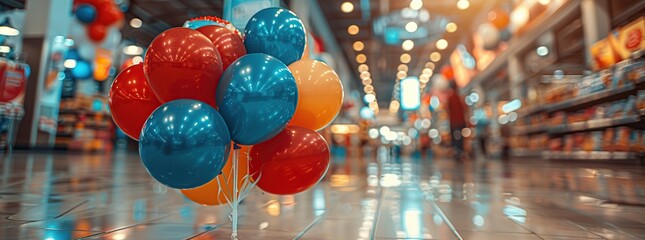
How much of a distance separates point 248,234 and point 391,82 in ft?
77.5

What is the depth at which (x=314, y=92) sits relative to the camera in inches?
54.2

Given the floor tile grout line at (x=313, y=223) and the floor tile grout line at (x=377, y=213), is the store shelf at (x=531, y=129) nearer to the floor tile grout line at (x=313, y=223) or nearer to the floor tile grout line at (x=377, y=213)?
the floor tile grout line at (x=377, y=213)

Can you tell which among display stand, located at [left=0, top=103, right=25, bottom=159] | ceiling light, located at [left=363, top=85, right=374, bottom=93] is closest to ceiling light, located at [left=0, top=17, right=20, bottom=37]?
display stand, located at [left=0, top=103, right=25, bottom=159]

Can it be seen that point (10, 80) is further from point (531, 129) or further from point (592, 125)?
point (531, 129)

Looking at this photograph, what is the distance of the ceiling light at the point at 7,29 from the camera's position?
7594 mm

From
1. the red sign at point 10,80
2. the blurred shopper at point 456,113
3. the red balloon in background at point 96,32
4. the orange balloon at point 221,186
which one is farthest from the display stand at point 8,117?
the blurred shopper at point 456,113

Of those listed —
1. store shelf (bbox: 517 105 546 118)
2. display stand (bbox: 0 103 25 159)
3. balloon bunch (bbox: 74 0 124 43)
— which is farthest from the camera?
store shelf (bbox: 517 105 546 118)

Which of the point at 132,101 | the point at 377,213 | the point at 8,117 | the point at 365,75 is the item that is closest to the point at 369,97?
the point at 365,75

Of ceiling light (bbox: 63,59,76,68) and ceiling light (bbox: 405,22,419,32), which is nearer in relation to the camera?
ceiling light (bbox: 63,59,76,68)

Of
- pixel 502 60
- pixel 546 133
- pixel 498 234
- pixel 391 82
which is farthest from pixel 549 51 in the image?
pixel 391 82

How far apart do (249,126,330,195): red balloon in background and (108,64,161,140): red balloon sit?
38 centimetres

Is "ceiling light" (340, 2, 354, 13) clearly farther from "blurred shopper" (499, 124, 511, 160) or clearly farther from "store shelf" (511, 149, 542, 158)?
"store shelf" (511, 149, 542, 158)

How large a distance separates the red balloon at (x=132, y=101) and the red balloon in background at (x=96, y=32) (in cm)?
809

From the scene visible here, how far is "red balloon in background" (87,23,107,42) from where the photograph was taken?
815 cm
